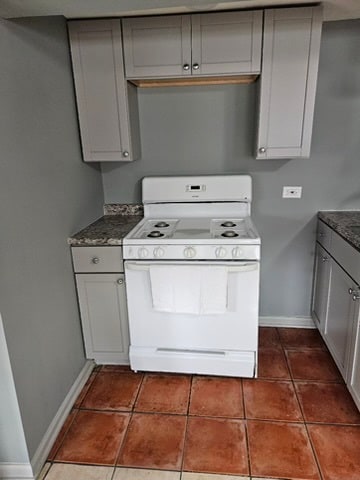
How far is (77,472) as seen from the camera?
160cm

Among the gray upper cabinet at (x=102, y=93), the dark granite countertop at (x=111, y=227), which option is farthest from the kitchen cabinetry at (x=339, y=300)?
the gray upper cabinet at (x=102, y=93)

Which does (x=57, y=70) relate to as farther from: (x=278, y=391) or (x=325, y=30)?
(x=278, y=391)

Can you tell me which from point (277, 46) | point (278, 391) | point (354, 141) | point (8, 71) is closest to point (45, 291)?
point (8, 71)

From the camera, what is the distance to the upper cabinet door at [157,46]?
1931mm

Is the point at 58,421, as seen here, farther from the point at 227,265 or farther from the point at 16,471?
the point at 227,265

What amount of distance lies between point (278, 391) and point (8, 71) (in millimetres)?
2178

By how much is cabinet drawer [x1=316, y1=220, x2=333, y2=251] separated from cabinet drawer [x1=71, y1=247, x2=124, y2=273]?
1331 millimetres

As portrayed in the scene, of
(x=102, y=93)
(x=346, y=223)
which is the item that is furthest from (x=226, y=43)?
(x=346, y=223)

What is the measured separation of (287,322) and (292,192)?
103 cm

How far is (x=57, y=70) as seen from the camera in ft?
6.20

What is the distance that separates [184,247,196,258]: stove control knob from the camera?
194 centimetres

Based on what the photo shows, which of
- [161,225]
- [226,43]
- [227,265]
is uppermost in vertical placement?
[226,43]

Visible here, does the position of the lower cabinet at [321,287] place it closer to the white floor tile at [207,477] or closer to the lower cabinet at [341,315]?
the lower cabinet at [341,315]

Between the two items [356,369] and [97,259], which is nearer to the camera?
[356,369]
